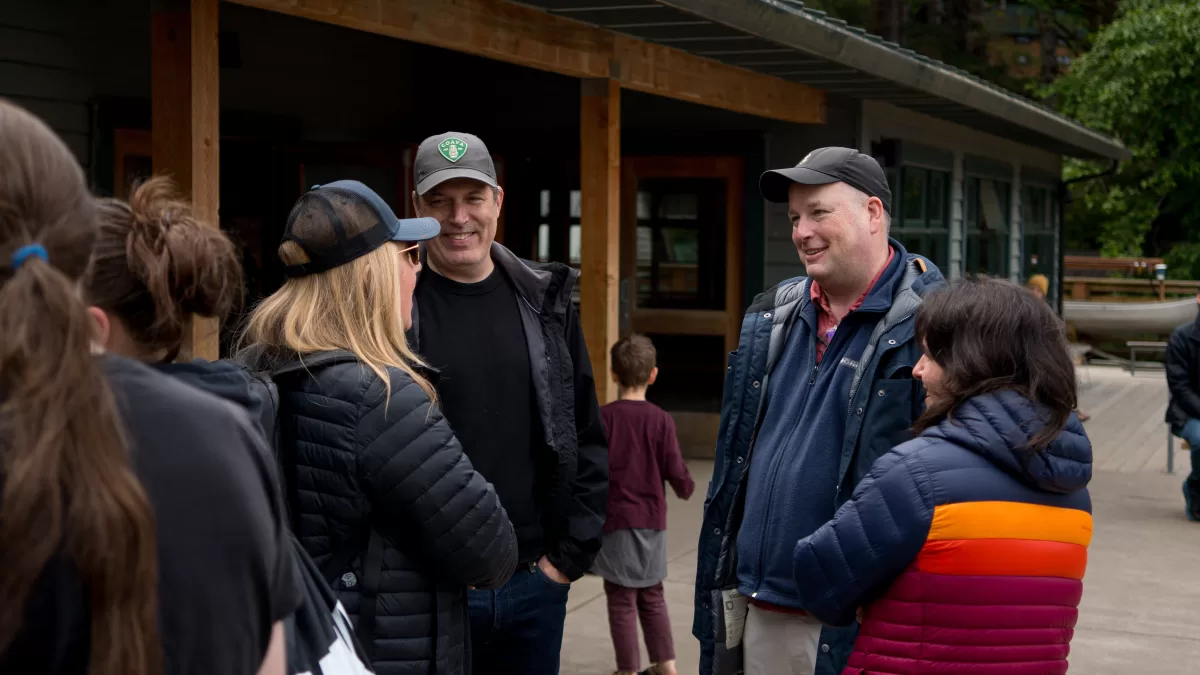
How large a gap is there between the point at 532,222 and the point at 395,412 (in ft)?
28.9

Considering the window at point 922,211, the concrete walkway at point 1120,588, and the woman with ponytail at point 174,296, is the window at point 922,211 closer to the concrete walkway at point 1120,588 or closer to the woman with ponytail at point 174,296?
the concrete walkway at point 1120,588

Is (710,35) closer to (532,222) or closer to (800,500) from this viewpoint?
(532,222)

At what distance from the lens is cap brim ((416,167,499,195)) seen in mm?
3451

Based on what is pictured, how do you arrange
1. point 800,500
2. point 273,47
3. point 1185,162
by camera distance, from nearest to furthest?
point 800,500 < point 273,47 < point 1185,162

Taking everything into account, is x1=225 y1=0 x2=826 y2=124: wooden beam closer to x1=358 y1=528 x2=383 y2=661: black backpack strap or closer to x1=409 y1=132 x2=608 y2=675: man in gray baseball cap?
x1=409 y1=132 x2=608 y2=675: man in gray baseball cap

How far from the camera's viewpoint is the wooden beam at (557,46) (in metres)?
5.86

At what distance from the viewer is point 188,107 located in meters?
5.06

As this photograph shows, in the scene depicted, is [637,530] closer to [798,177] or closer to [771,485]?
[771,485]

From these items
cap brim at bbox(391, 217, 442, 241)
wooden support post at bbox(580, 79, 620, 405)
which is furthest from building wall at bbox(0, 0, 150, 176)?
cap brim at bbox(391, 217, 442, 241)

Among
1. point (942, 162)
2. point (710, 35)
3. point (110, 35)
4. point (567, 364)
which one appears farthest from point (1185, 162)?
point (567, 364)

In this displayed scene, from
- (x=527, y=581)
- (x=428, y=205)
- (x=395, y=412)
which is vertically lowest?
(x=527, y=581)

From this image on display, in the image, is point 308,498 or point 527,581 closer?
point 308,498

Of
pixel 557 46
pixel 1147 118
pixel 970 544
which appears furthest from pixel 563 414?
pixel 1147 118

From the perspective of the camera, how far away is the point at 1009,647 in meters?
2.42
